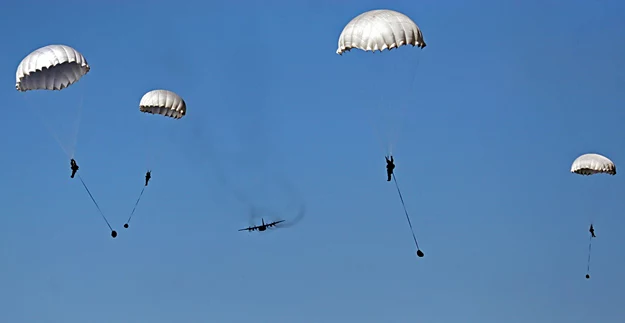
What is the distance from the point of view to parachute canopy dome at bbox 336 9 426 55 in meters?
67.6

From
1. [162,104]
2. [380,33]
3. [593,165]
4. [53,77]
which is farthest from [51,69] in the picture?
[593,165]

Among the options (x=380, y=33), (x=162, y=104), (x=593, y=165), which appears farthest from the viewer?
(x=593, y=165)

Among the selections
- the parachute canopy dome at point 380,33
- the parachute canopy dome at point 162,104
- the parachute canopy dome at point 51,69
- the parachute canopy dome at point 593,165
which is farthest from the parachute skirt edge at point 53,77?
the parachute canopy dome at point 593,165

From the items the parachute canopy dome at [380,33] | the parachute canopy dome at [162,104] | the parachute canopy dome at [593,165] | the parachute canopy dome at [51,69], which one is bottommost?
the parachute canopy dome at [51,69]

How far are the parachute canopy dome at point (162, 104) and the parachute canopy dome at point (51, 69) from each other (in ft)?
27.0

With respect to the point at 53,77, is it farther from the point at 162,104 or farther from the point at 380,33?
the point at 380,33

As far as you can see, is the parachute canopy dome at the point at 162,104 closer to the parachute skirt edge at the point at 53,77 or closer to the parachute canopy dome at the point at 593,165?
the parachute skirt edge at the point at 53,77

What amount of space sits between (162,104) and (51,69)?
1073 cm

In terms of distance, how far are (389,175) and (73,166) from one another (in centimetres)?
1689

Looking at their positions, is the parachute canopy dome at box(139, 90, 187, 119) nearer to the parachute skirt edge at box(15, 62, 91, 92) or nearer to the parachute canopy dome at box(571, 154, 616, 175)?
the parachute skirt edge at box(15, 62, 91, 92)

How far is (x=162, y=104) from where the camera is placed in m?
82.5

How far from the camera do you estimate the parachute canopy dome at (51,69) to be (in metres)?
71.6

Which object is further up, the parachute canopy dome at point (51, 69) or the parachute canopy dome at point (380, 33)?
the parachute canopy dome at point (380, 33)

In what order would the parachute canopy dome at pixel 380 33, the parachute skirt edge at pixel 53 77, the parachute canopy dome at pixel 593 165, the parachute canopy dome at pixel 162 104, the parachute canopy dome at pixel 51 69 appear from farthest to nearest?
the parachute canopy dome at pixel 593 165, the parachute canopy dome at pixel 162 104, the parachute skirt edge at pixel 53 77, the parachute canopy dome at pixel 51 69, the parachute canopy dome at pixel 380 33
